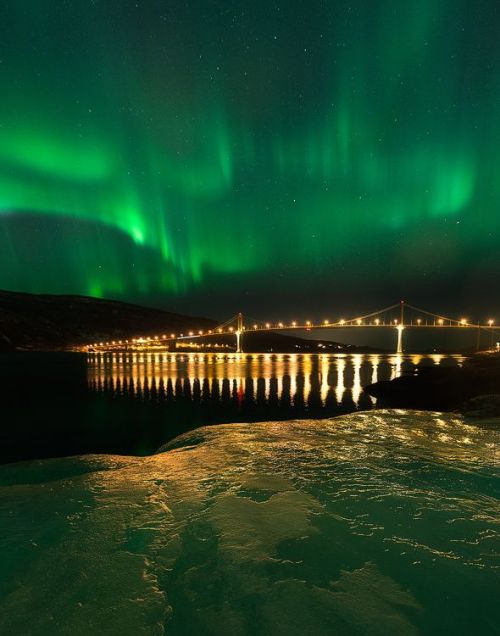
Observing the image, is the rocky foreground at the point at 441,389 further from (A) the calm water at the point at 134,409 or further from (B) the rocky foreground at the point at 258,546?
(B) the rocky foreground at the point at 258,546

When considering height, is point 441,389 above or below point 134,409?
above

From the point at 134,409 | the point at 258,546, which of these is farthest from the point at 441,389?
the point at 258,546

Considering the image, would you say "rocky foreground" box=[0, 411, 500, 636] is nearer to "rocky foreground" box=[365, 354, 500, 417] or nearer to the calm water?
the calm water

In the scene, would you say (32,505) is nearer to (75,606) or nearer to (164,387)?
(75,606)

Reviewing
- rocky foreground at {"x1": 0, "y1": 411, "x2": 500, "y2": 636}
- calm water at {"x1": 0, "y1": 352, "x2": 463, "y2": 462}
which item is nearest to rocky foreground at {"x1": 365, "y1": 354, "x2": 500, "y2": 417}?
calm water at {"x1": 0, "y1": 352, "x2": 463, "y2": 462}

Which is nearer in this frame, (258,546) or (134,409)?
(258,546)

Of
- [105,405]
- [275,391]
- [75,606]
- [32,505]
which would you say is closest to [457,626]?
[75,606]

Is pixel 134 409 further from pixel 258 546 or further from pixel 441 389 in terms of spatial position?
pixel 258 546

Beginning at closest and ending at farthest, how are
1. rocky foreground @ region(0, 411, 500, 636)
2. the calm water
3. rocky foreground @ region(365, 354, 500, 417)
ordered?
rocky foreground @ region(0, 411, 500, 636)
the calm water
rocky foreground @ region(365, 354, 500, 417)

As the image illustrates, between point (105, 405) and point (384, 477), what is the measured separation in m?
26.5

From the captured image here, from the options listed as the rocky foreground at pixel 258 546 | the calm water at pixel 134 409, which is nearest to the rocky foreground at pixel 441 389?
the calm water at pixel 134 409

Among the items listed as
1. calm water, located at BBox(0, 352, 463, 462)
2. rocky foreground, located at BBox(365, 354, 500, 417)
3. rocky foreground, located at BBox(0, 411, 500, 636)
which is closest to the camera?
rocky foreground, located at BBox(0, 411, 500, 636)

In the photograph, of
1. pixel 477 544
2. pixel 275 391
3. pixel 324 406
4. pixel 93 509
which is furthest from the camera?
pixel 275 391

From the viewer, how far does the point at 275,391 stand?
36.1 m
